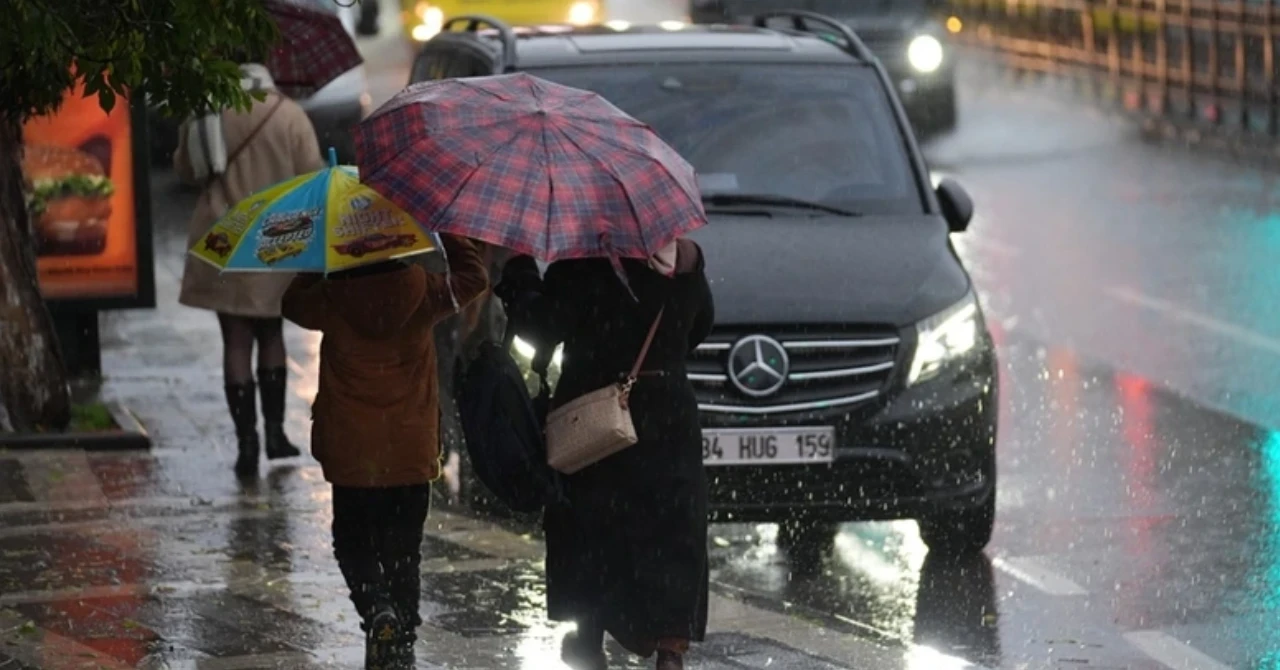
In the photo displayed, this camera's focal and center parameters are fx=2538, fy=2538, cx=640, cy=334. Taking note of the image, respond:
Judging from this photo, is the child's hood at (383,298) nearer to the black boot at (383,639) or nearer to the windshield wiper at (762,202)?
the black boot at (383,639)

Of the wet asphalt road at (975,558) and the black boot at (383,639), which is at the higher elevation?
the black boot at (383,639)

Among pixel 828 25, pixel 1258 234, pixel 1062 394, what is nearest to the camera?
pixel 828 25

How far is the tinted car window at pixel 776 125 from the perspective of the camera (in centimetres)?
956

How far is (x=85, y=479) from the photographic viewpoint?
9.72 m

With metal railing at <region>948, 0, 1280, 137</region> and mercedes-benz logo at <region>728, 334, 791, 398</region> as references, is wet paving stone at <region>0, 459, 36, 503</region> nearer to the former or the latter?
mercedes-benz logo at <region>728, 334, 791, 398</region>

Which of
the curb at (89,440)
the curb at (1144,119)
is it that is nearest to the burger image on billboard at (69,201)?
the curb at (89,440)

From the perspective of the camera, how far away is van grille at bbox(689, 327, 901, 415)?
8.38 meters

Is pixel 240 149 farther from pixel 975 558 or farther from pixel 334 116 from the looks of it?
pixel 334 116

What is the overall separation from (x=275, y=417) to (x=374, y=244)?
3960 millimetres

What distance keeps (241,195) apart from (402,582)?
328 centimetres

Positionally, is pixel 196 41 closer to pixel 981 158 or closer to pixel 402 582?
pixel 402 582

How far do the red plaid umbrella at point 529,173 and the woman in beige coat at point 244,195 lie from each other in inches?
139

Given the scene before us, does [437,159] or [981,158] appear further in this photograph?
[981,158]

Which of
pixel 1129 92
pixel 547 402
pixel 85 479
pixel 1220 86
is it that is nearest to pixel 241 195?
pixel 85 479
